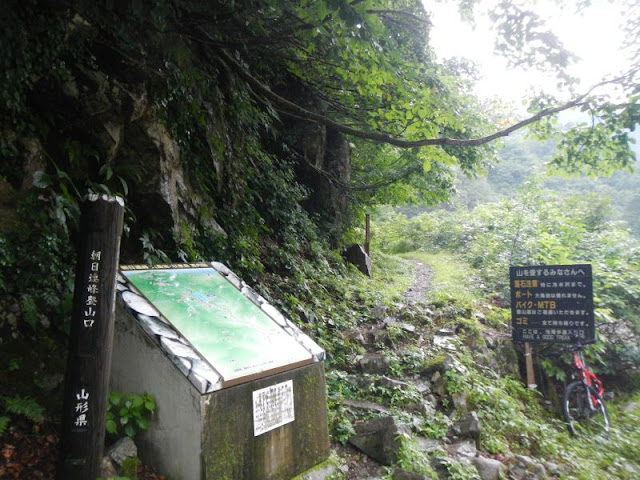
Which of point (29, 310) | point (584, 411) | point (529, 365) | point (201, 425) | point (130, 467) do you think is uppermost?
point (29, 310)

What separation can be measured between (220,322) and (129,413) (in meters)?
0.86

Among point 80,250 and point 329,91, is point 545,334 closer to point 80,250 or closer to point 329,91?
point 329,91

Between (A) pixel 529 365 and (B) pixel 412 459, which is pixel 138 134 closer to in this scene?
(B) pixel 412 459

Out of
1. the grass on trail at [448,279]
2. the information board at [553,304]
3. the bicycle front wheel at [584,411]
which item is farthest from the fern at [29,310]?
the grass on trail at [448,279]

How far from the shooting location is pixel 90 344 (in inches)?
90.5

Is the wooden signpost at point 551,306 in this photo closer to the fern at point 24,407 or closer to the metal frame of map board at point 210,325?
the metal frame of map board at point 210,325

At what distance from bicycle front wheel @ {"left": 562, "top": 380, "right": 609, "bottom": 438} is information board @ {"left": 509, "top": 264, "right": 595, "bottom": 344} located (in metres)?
0.78

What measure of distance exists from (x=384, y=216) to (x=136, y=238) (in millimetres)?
25106

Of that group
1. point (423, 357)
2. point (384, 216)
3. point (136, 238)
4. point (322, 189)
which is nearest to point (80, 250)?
point (136, 238)

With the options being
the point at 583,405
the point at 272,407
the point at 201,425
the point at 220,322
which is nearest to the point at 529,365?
the point at 583,405

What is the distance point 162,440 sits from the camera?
8.63 feet

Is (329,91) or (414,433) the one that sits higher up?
(329,91)

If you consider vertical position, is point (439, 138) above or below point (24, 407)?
above

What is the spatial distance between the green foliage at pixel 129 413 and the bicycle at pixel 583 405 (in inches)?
230
